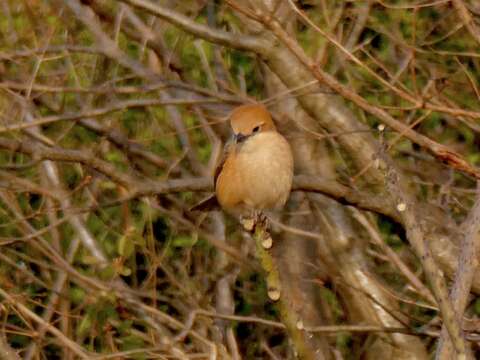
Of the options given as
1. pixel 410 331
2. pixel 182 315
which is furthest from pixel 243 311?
pixel 410 331

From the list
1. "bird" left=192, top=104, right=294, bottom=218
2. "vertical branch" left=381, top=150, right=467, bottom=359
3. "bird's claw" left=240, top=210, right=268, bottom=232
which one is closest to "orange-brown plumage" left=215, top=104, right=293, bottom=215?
"bird" left=192, top=104, right=294, bottom=218

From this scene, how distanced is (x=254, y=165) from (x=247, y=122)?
19cm

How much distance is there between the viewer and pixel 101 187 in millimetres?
6324

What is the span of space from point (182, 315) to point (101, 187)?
868mm

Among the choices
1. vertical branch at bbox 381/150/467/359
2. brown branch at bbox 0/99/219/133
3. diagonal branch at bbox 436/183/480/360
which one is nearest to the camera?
vertical branch at bbox 381/150/467/359

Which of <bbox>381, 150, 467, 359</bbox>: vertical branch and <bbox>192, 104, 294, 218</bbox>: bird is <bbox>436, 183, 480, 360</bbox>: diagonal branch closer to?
<bbox>381, 150, 467, 359</bbox>: vertical branch

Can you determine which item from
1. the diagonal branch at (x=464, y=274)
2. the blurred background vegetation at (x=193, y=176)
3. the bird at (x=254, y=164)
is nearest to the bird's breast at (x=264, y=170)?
the bird at (x=254, y=164)

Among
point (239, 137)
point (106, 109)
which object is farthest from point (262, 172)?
point (106, 109)

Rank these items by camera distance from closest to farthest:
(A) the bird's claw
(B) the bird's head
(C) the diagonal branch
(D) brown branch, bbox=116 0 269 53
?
(C) the diagonal branch, (A) the bird's claw, (B) the bird's head, (D) brown branch, bbox=116 0 269 53

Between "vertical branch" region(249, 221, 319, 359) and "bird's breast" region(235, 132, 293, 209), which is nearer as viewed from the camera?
"vertical branch" region(249, 221, 319, 359)

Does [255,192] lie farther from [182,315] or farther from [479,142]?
[479,142]

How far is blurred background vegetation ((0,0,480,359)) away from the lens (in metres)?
5.55

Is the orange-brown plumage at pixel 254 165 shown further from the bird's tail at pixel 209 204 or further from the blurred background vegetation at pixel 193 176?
the bird's tail at pixel 209 204

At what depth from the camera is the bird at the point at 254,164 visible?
15.9 feet
